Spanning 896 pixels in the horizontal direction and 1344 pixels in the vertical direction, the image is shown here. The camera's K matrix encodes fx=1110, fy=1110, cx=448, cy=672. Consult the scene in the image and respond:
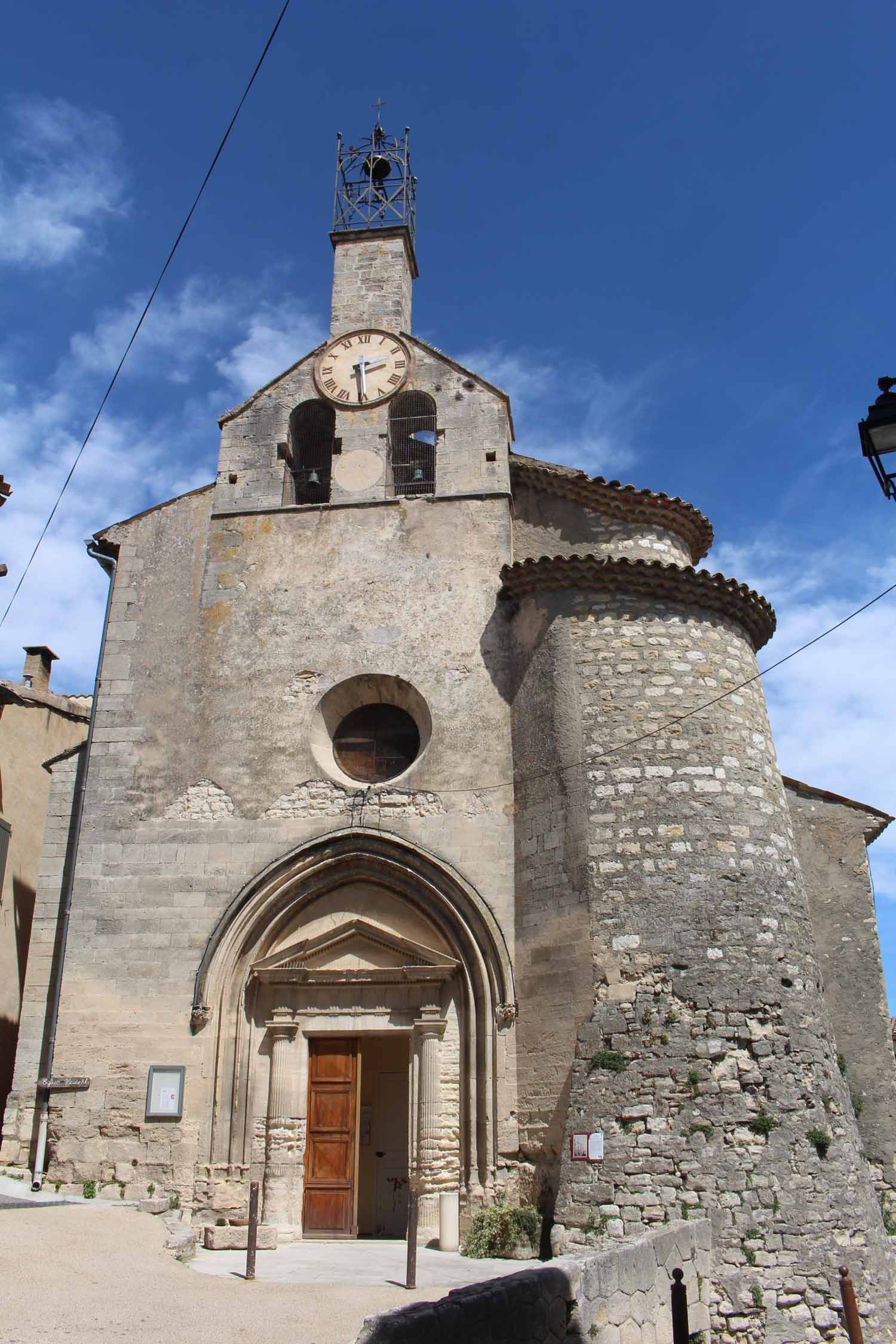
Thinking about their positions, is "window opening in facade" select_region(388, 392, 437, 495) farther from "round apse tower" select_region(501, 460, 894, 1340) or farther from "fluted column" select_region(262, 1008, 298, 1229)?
"fluted column" select_region(262, 1008, 298, 1229)

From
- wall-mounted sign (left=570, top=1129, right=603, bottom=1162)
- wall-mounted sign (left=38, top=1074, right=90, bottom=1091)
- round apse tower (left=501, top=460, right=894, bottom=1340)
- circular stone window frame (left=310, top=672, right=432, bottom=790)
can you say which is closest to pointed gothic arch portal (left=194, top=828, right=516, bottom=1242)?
round apse tower (left=501, top=460, right=894, bottom=1340)

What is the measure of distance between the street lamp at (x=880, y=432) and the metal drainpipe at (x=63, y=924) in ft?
30.5

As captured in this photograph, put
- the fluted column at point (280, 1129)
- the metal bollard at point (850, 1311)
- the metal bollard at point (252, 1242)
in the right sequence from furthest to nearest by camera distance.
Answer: the fluted column at point (280, 1129), the metal bollard at point (850, 1311), the metal bollard at point (252, 1242)

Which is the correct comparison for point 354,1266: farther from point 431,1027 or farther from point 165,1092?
point 165,1092

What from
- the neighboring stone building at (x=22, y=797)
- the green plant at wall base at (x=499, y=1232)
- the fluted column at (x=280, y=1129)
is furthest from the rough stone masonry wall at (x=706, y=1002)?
the neighboring stone building at (x=22, y=797)

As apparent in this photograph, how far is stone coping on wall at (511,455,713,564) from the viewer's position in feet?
41.1

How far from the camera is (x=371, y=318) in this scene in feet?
48.2

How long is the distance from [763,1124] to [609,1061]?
52.8 inches

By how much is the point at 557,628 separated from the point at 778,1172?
549cm

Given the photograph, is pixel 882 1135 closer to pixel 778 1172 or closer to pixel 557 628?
pixel 778 1172

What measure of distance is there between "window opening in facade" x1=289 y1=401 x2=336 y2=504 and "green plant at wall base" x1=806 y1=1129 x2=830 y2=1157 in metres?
8.90

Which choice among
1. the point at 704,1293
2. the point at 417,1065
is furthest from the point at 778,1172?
the point at 417,1065

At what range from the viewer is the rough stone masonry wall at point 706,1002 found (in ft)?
29.4

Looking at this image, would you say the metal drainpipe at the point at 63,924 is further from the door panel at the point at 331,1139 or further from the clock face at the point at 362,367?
the clock face at the point at 362,367
